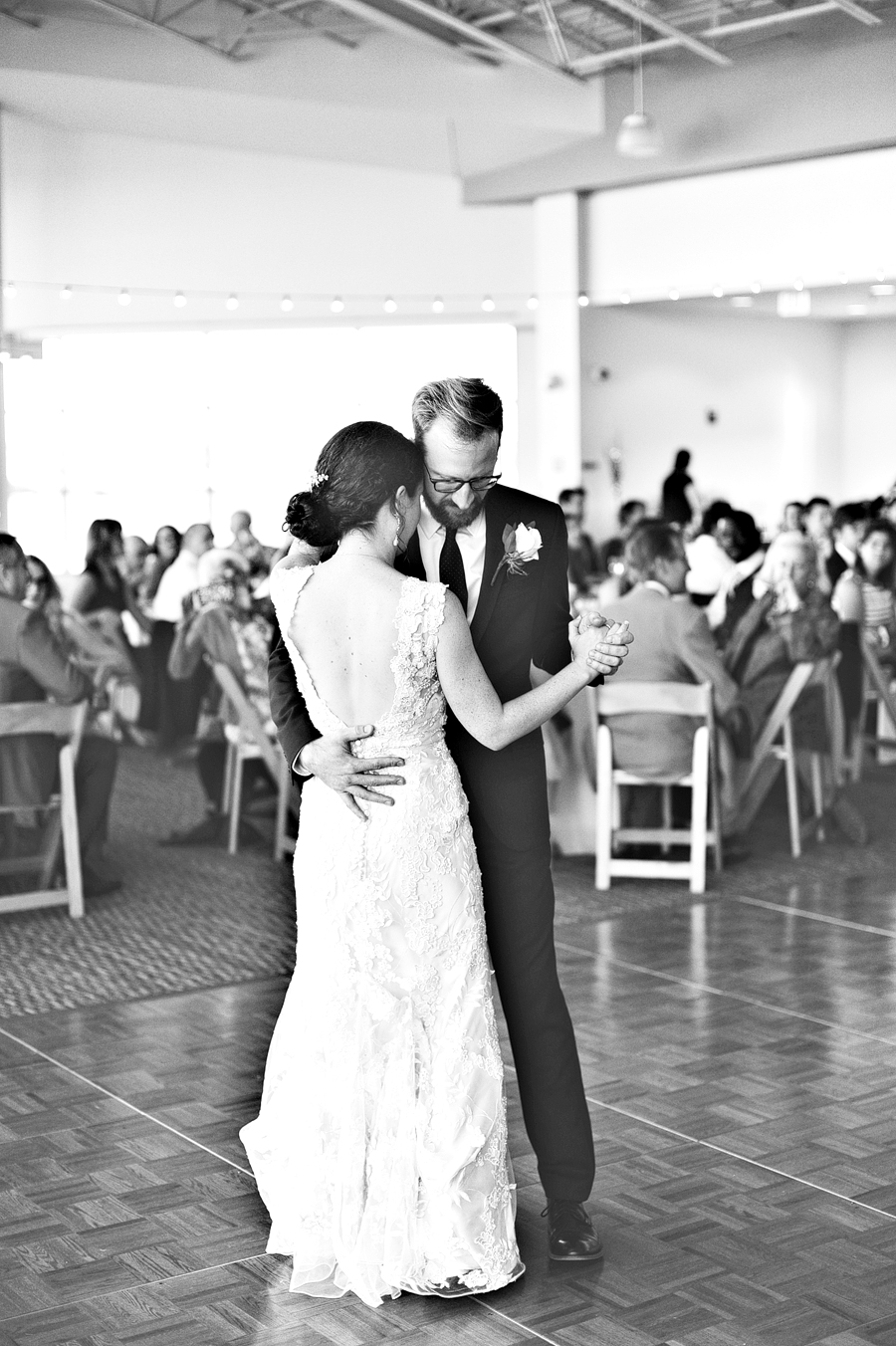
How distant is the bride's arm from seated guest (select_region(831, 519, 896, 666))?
5083 mm

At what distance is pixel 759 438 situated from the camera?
1566 cm

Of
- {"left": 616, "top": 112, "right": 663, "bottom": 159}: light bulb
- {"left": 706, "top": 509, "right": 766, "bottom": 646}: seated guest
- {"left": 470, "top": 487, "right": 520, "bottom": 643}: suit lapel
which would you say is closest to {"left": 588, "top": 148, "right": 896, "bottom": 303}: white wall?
{"left": 616, "top": 112, "right": 663, "bottom": 159}: light bulb

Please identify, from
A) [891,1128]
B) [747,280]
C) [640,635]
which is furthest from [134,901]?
[747,280]

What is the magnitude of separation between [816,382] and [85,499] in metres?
8.14

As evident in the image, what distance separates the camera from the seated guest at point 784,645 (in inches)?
238

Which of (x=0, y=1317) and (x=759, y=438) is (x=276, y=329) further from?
(x=0, y=1317)

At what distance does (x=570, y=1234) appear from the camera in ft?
8.71

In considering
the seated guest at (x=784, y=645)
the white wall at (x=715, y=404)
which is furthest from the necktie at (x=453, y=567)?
the white wall at (x=715, y=404)

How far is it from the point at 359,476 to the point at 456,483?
0.54 feet

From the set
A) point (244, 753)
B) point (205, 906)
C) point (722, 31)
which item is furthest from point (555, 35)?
point (205, 906)

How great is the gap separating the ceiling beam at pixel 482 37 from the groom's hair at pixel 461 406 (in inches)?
304

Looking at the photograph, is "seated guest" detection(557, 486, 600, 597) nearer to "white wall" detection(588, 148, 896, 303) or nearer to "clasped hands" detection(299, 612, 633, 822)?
"white wall" detection(588, 148, 896, 303)

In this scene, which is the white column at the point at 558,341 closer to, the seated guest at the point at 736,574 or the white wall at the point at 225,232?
the white wall at the point at 225,232

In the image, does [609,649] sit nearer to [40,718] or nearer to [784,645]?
[40,718]
